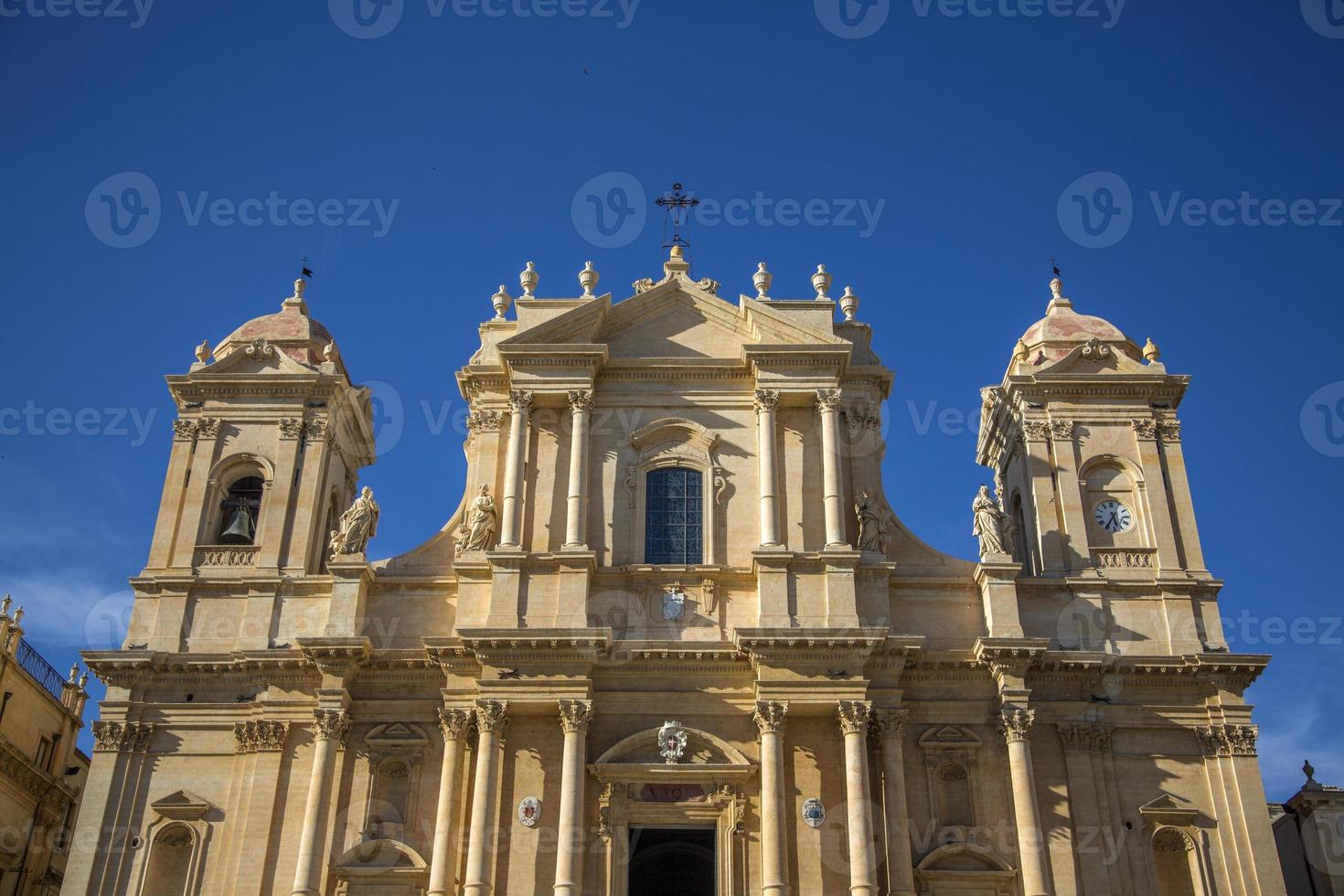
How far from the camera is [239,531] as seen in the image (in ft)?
97.7

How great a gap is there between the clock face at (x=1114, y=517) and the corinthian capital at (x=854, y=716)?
Result: 25.3 feet

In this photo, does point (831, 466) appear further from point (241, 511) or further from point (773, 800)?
point (241, 511)

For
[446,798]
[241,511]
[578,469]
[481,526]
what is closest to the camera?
[446,798]

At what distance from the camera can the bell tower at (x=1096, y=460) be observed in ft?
95.6

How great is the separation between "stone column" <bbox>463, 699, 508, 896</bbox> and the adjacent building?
1441 centimetres

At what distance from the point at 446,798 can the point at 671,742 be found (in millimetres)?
4322

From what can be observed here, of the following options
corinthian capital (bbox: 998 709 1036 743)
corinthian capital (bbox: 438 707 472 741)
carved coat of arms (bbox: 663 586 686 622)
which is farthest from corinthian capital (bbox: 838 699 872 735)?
corinthian capital (bbox: 438 707 472 741)

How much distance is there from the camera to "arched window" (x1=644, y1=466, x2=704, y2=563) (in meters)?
28.4

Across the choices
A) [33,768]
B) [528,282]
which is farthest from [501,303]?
[33,768]

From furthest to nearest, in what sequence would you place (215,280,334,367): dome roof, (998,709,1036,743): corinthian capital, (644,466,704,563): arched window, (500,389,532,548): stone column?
(215,280,334,367): dome roof < (644,466,704,563): arched window < (500,389,532,548): stone column < (998,709,1036,743): corinthian capital

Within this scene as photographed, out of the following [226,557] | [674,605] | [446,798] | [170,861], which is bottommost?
[170,861]

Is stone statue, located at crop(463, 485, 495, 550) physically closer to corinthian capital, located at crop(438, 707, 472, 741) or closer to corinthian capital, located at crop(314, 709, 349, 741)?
corinthian capital, located at crop(438, 707, 472, 741)

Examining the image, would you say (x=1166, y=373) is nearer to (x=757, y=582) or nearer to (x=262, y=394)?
(x=757, y=582)

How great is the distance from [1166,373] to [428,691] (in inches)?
696
